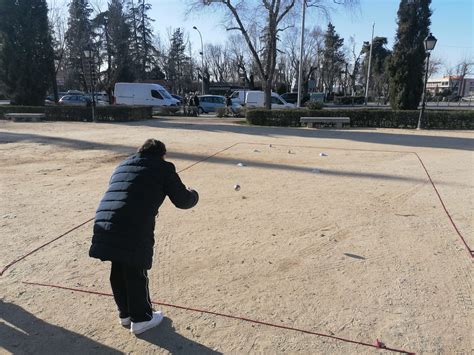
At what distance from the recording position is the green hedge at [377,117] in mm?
19094

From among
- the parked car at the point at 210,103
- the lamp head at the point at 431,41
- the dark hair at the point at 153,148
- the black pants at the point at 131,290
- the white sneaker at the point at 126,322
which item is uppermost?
the lamp head at the point at 431,41

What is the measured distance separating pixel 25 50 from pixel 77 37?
58.3ft

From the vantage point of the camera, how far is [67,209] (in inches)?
224

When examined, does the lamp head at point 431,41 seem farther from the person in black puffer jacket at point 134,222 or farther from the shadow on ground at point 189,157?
the person in black puffer jacket at point 134,222

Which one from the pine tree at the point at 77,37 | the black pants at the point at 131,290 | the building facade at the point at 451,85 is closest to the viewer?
the black pants at the point at 131,290

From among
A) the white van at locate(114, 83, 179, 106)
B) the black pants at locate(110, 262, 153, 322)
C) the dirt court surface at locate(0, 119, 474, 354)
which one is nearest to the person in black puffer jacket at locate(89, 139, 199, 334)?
the black pants at locate(110, 262, 153, 322)

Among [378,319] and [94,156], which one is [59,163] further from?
[378,319]

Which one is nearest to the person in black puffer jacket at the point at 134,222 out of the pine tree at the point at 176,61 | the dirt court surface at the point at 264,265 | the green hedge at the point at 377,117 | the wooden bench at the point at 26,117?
the dirt court surface at the point at 264,265

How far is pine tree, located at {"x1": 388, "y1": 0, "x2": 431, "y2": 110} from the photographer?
22.2 meters

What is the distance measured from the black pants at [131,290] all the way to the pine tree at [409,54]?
2279cm

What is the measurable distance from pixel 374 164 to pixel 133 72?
46.4 meters

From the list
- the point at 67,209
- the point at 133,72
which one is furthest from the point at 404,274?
the point at 133,72

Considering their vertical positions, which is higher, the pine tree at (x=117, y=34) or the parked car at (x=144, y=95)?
the pine tree at (x=117, y=34)

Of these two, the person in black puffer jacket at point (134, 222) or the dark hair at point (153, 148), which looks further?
the dark hair at point (153, 148)
